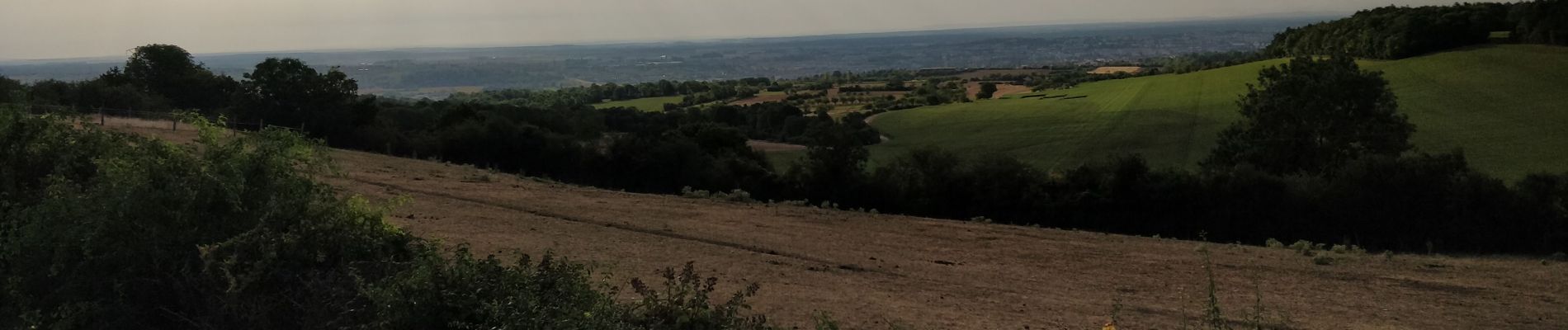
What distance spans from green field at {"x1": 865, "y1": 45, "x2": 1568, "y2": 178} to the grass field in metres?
26.5

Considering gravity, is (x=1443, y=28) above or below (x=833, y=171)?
above

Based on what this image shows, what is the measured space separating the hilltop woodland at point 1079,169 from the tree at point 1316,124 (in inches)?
2.9

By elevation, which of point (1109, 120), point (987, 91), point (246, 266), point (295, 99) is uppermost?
point (295, 99)

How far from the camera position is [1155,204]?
34594 millimetres

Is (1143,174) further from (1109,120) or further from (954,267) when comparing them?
(1109,120)

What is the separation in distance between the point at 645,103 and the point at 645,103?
17 centimetres

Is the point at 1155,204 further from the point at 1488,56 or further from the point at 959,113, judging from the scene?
the point at 1488,56

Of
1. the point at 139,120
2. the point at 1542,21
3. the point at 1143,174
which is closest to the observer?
the point at 139,120

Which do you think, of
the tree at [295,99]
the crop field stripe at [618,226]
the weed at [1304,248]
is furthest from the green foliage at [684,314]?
the tree at [295,99]

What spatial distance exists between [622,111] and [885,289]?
6768 centimetres

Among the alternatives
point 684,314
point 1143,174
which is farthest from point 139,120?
point 1143,174

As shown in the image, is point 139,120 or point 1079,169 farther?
point 1079,169

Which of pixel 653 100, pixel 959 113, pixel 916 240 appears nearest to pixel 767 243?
pixel 916 240

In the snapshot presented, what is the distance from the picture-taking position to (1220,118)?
2410 inches
